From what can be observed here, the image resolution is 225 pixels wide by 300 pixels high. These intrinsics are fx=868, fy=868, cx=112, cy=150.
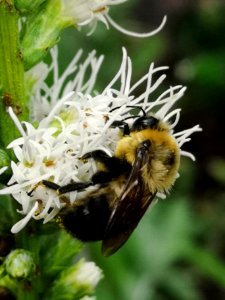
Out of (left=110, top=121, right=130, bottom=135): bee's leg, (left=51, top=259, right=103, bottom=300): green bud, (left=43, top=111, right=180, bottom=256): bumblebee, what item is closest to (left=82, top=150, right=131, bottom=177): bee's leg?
(left=43, top=111, right=180, bottom=256): bumblebee

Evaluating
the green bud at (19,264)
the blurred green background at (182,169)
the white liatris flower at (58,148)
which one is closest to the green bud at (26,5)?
the white liatris flower at (58,148)

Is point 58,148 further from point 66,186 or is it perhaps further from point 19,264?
point 19,264

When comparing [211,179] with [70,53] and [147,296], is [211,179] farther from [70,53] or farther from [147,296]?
[147,296]

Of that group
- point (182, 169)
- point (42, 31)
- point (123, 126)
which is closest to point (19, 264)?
point (123, 126)

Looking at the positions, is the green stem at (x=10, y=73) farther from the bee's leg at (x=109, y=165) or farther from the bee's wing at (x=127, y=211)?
the bee's wing at (x=127, y=211)

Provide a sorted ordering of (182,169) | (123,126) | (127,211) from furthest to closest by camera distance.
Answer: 1. (182,169)
2. (123,126)
3. (127,211)

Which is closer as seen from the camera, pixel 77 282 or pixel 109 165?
pixel 109 165
